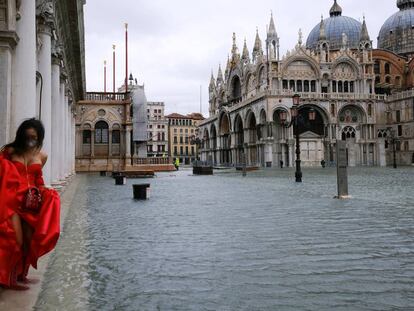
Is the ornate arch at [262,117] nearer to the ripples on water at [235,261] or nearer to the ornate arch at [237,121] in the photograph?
the ornate arch at [237,121]

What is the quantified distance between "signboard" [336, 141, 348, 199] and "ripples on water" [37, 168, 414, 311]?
10.8ft

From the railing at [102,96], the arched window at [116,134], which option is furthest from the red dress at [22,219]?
the railing at [102,96]

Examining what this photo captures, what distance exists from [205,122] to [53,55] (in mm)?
76761

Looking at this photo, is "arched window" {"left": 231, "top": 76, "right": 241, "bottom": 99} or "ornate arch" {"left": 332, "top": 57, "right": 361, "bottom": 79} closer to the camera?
"ornate arch" {"left": 332, "top": 57, "right": 361, "bottom": 79}

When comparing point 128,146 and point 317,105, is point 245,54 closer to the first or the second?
point 317,105

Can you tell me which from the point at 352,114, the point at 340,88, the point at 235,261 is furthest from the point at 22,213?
the point at 340,88

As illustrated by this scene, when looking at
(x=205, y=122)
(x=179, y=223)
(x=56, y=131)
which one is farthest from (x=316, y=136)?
(x=179, y=223)

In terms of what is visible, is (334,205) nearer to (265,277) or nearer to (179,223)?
(179,223)

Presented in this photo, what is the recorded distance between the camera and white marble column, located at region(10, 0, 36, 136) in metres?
8.20

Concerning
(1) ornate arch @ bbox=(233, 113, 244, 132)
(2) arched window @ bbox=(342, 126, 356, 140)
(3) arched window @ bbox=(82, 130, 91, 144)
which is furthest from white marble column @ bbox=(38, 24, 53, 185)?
(1) ornate arch @ bbox=(233, 113, 244, 132)

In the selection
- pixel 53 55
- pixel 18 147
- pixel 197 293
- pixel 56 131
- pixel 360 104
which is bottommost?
pixel 197 293

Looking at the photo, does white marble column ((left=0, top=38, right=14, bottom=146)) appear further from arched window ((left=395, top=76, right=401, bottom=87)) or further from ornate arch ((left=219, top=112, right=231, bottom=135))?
arched window ((left=395, top=76, right=401, bottom=87))

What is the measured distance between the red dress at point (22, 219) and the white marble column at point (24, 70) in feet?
13.2

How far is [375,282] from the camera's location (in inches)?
180
